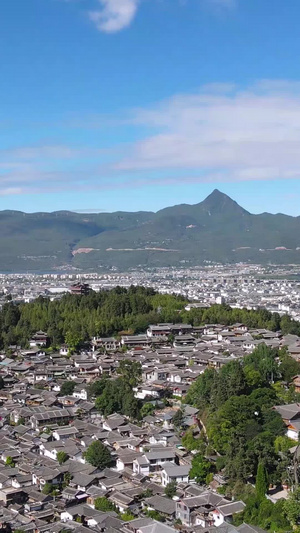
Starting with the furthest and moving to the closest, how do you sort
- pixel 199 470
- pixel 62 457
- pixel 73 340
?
pixel 73 340
pixel 62 457
pixel 199 470

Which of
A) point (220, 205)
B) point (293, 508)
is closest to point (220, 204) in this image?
point (220, 205)

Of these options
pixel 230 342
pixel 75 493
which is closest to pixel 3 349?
pixel 230 342

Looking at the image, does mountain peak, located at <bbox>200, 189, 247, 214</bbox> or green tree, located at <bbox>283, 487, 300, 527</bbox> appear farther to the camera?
mountain peak, located at <bbox>200, 189, 247, 214</bbox>

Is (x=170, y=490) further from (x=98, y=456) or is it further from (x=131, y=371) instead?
(x=131, y=371)

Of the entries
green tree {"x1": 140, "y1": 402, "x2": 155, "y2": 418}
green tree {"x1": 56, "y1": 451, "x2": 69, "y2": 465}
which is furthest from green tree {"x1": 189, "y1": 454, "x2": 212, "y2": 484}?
green tree {"x1": 140, "y1": 402, "x2": 155, "y2": 418}

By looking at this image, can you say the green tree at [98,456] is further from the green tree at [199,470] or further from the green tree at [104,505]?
the green tree at [199,470]

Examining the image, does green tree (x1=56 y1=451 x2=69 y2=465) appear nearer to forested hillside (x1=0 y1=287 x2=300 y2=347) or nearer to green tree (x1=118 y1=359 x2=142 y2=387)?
green tree (x1=118 y1=359 x2=142 y2=387)
